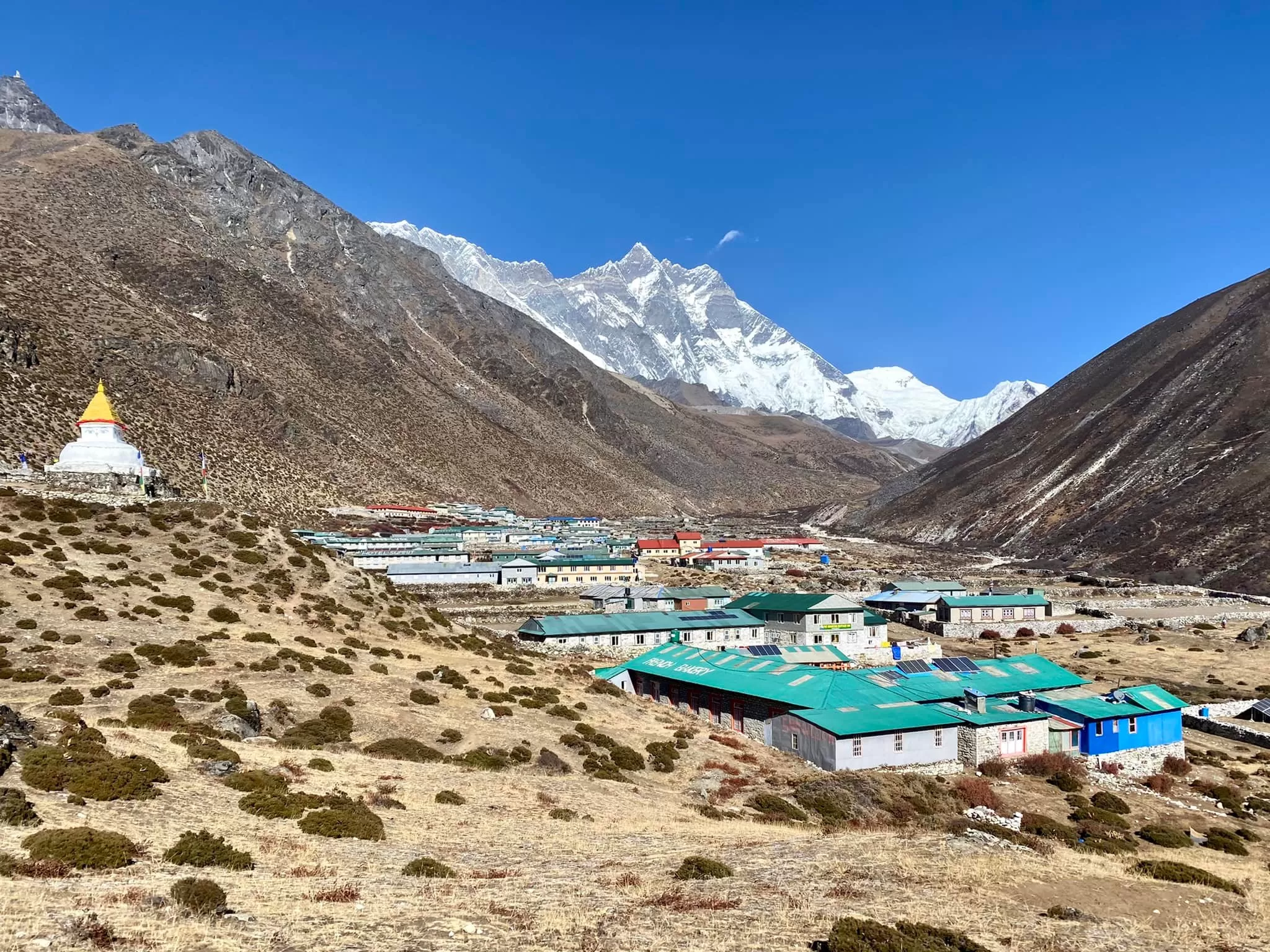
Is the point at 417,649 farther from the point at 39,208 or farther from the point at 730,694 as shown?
the point at 39,208

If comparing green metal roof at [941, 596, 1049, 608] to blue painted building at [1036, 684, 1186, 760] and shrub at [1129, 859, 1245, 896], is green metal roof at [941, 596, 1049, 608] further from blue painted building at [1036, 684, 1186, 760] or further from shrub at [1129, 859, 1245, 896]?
shrub at [1129, 859, 1245, 896]

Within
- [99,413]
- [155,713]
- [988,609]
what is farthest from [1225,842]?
[99,413]

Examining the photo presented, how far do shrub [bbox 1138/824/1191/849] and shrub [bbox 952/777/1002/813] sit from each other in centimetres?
432

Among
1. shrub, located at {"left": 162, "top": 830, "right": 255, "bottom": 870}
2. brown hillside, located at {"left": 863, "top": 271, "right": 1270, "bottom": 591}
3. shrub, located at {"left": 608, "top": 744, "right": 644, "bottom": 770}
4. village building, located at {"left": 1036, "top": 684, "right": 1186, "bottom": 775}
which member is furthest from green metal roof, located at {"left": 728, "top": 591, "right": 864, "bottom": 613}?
brown hillside, located at {"left": 863, "top": 271, "right": 1270, "bottom": 591}

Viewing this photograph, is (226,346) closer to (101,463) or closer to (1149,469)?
(101,463)

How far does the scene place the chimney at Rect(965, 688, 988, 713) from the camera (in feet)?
118

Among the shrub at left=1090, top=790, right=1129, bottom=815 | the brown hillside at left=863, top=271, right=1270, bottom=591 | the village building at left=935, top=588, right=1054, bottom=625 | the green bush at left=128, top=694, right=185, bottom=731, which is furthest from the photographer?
the brown hillside at left=863, top=271, right=1270, bottom=591

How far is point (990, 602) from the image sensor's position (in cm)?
7406

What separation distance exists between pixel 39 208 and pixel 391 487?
6794 cm

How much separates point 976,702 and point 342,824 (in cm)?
2883

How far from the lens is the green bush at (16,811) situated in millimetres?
13555

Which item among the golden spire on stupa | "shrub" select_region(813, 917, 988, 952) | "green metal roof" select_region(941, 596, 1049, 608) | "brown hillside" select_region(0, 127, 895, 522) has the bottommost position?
"green metal roof" select_region(941, 596, 1049, 608)

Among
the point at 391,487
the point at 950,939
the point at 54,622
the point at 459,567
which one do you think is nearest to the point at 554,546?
the point at 459,567

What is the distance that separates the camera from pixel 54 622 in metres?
29.7
